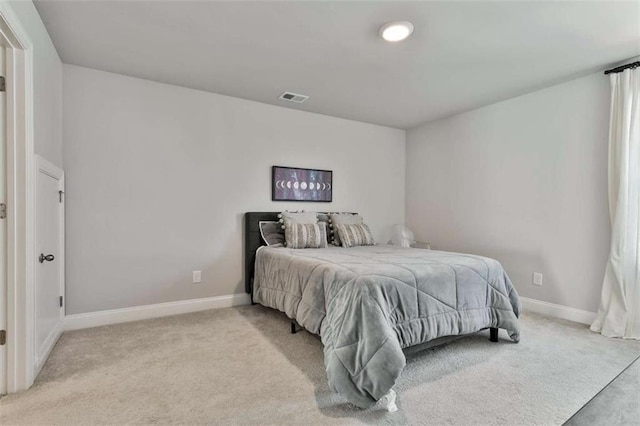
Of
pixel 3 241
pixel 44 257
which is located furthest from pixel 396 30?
pixel 44 257

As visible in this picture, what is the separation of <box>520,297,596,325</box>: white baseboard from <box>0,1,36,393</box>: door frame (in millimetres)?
4291

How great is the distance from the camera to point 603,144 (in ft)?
9.60

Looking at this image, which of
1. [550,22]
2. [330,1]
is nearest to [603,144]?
[550,22]

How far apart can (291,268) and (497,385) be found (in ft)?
5.43

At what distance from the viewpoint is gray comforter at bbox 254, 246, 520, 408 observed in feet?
5.55

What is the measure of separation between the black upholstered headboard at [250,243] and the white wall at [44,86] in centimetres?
177

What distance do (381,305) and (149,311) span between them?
8.08ft

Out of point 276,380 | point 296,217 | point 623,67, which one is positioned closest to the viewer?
point 276,380

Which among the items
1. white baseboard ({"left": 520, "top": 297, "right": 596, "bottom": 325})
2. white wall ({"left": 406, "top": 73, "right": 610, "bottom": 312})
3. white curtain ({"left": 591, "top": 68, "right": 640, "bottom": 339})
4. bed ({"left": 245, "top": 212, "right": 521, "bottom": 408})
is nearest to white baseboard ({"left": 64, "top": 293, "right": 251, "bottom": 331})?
bed ({"left": 245, "top": 212, "right": 521, "bottom": 408})

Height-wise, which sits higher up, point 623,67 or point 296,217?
point 623,67

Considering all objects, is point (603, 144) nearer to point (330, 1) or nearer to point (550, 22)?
point (550, 22)

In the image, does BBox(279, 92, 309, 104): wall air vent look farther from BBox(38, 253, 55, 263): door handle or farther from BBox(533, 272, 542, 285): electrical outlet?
BBox(533, 272, 542, 285): electrical outlet

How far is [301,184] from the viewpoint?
13.3 ft

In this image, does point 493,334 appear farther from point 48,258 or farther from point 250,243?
point 48,258
